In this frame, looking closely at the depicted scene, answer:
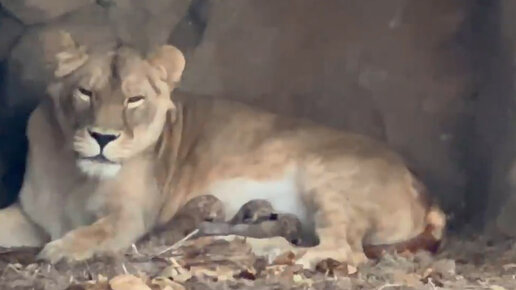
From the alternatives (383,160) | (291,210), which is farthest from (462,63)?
(291,210)

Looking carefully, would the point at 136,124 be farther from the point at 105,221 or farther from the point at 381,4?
the point at 381,4

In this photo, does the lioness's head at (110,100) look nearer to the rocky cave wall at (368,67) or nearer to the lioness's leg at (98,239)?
the lioness's leg at (98,239)

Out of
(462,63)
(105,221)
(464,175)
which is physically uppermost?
(462,63)

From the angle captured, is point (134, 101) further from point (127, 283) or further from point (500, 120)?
point (500, 120)

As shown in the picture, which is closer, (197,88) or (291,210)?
(291,210)

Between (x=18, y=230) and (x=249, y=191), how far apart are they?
612 millimetres

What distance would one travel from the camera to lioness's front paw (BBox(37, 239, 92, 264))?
2.51 metres

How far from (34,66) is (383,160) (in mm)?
1011

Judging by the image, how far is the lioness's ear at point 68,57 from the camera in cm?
279

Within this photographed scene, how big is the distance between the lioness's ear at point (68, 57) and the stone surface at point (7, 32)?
1.52 ft

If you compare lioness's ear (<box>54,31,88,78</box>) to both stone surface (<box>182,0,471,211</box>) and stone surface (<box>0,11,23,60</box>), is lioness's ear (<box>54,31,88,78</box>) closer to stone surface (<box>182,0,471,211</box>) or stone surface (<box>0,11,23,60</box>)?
stone surface (<box>0,11,23,60</box>)

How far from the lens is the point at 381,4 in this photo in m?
3.38

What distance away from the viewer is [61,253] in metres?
2.53

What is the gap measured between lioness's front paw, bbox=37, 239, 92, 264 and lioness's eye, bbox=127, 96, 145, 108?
1.22 feet
